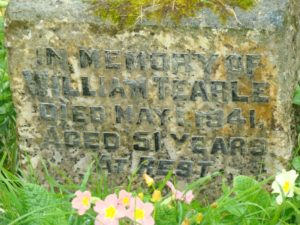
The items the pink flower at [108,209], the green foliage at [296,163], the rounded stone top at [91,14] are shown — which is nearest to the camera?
the pink flower at [108,209]

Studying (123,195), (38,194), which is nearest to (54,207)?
(38,194)

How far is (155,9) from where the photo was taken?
2.85 metres

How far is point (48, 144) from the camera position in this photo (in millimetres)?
3064

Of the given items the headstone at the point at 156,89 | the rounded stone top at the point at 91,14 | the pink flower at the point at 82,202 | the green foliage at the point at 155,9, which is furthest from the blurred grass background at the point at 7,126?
the pink flower at the point at 82,202

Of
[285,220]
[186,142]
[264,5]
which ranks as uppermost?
[264,5]

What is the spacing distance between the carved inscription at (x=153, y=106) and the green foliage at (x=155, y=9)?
11 cm

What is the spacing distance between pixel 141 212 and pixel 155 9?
795 millimetres

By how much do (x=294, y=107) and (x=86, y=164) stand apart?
2.40 ft

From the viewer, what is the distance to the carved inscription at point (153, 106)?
2855 millimetres

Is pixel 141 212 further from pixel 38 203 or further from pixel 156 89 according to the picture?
pixel 156 89

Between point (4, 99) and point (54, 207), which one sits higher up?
point (4, 99)

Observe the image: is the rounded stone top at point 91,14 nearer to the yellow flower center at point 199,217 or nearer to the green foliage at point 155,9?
the green foliage at point 155,9

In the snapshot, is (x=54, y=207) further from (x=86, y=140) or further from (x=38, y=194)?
(x=86, y=140)

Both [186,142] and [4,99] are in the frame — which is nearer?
[186,142]
